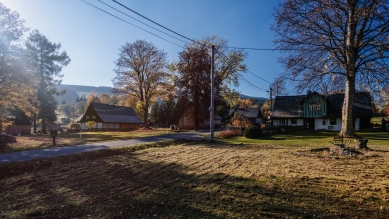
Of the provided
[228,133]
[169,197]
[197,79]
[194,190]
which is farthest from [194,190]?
[197,79]

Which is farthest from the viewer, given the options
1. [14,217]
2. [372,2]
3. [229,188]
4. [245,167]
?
[372,2]

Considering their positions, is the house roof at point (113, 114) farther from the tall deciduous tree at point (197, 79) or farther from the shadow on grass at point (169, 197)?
the shadow on grass at point (169, 197)

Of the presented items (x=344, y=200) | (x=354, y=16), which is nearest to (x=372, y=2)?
(x=354, y=16)

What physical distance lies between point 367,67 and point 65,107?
151299mm

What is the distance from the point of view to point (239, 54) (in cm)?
4584

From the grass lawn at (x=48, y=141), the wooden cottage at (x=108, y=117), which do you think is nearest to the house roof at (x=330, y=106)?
the grass lawn at (x=48, y=141)

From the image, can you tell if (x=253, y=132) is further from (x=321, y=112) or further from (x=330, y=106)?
(x=330, y=106)

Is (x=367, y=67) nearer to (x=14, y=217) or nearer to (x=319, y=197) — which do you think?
(x=319, y=197)

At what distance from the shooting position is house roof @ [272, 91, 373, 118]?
117ft

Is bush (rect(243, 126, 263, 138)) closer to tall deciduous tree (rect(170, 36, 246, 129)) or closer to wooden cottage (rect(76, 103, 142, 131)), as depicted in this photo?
tall deciduous tree (rect(170, 36, 246, 129))

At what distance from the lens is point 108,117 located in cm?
4891

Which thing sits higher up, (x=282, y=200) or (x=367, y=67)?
(x=367, y=67)

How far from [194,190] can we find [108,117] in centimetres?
4593

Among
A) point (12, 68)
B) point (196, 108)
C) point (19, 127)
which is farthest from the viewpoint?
point (196, 108)
